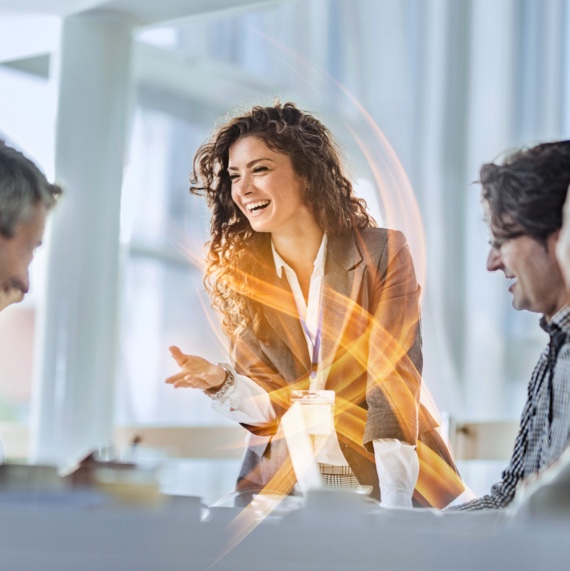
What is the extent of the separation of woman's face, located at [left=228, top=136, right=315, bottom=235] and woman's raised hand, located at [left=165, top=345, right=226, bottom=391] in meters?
0.17

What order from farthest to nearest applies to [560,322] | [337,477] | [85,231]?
1. [85,231]
2. [337,477]
3. [560,322]

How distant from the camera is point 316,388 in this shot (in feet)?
3.40

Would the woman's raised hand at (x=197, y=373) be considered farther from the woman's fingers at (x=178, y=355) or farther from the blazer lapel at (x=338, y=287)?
the blazer lapel at (x=338, y=287)

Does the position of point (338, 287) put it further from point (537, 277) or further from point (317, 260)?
point (537, 277)

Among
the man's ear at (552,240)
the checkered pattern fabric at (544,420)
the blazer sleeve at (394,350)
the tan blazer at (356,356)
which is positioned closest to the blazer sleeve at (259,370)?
the tan blazer at (356,356)

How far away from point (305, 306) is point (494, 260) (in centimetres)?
23

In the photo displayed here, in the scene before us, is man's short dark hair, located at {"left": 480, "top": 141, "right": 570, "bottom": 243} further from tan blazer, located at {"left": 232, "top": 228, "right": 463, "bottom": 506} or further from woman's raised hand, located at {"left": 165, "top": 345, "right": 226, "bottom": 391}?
woman's raised hand, located at {"left": 165, "top": 345, "right": 226, "bottom": 391}

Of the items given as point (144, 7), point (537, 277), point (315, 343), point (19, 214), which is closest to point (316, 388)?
point (315, 343)

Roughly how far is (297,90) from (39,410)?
1.75 feet

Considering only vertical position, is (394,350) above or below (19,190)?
below

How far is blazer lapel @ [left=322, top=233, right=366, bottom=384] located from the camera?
1047 mm

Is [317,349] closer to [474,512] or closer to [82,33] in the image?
[474,512]

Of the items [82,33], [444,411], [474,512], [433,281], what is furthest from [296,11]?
[474,512]

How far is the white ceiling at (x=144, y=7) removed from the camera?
1.12 metres
